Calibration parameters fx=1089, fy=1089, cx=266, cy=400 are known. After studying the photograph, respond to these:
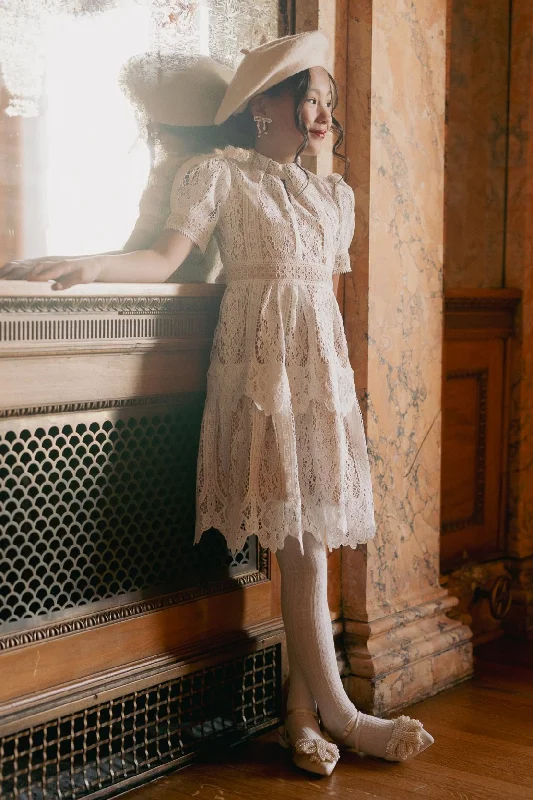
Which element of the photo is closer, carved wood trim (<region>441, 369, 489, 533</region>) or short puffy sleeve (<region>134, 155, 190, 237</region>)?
short puffy sleeve (<region>134, 155, 190, 237</region>)

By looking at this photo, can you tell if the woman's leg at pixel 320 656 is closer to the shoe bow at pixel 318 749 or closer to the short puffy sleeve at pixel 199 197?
the shoe bow at pixel 318 749

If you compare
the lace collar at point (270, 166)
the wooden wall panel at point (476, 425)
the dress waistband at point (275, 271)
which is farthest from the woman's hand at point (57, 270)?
the wooden wall panel at point (476, 425)

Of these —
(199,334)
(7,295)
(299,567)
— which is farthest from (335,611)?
(7,295)

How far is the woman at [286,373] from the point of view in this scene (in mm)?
2271

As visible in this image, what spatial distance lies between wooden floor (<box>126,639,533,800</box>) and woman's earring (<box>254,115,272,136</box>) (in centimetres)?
140

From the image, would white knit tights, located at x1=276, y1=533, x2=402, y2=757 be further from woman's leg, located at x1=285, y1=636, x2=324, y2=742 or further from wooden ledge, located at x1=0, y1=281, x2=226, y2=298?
wooden ledge, located at x1=0, y1=281, x2=226, y2=298

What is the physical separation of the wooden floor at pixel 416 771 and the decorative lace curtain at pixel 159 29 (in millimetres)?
1415

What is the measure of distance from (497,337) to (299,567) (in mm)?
1483

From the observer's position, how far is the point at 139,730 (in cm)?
233

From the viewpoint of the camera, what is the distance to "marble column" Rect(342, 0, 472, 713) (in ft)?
9.00

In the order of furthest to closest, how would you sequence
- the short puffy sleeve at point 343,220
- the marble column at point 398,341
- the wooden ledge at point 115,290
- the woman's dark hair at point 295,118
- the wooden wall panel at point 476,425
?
the wooden wall panel at point 476,425
the marble column at point 398,341
the short puffy sleeve at point 343,220
the woman's dark hair at point 295,118
the wooden ledge at point 115,290

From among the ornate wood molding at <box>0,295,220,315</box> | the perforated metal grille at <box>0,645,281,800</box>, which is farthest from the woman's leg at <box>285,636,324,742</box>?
the ornate wood molding at <box>0,295,220,315</box>

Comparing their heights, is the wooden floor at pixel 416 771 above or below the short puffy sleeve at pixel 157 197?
below

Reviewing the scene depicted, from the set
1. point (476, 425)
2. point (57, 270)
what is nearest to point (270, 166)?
point (57, 270)
